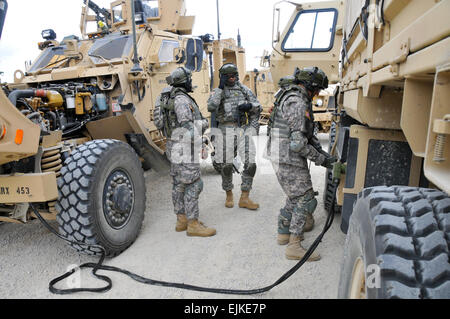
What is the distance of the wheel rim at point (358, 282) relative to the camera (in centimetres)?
138

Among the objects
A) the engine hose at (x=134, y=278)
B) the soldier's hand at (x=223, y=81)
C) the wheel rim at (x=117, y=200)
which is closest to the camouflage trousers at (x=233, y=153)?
the soldier's hand at (x=223, y=81)

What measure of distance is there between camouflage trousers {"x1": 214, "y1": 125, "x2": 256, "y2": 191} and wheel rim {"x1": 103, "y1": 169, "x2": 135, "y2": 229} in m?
1.39

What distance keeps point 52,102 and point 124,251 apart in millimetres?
1613

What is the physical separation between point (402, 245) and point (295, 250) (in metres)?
1.88

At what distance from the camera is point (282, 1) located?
4.18 metres

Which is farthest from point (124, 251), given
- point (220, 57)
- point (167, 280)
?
point (220, 57)

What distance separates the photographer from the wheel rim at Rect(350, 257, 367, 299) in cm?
138

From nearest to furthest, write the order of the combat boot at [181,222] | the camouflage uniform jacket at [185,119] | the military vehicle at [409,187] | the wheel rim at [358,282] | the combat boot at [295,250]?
the military vehicle at [409,187] → the wheel rim at [358,282] → the combat boot at [295,250] → the camouflage uniform jacket at [185,119] → the combat boot at [181,222]

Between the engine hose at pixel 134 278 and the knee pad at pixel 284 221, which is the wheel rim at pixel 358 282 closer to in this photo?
the engine hose at pixel 134 278

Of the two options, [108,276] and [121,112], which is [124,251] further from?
[121,112]

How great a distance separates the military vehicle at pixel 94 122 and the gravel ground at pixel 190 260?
0.30m

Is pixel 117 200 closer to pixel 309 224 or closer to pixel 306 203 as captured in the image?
pixel 306 203

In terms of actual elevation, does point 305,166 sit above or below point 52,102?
below
